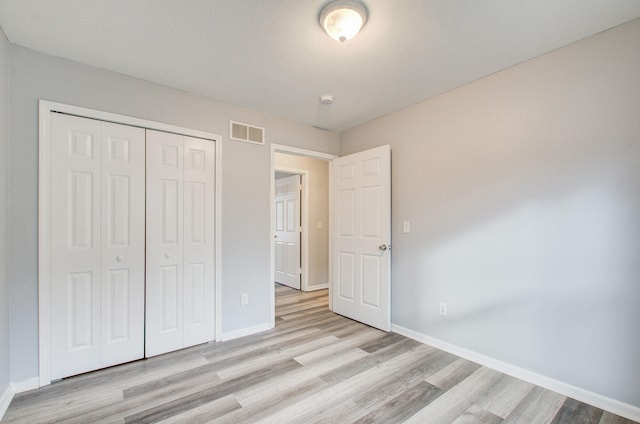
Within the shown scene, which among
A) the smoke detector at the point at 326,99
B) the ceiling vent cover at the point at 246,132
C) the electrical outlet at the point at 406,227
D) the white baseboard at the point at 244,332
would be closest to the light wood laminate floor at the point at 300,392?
the white baseboard at the point at 244,332

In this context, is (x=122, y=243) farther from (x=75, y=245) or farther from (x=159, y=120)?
(x=159, y=120)

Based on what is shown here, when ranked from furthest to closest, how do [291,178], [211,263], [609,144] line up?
1. [291,178]
2. [211,263]
3. [609,144]

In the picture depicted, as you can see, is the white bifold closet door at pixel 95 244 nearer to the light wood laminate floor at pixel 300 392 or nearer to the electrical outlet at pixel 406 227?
the light wood laminate floor at pixel 300 392

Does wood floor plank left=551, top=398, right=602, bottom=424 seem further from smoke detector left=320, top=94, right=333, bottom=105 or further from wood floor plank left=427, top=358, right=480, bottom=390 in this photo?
smoke detector left=320, top=94, right=333, bottom=105

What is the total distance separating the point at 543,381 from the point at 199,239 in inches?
120

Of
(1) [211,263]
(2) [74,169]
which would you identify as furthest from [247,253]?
(2) [74,169]

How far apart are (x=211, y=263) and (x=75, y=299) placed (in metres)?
1.04

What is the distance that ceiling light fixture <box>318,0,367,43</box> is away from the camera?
5.31 feet

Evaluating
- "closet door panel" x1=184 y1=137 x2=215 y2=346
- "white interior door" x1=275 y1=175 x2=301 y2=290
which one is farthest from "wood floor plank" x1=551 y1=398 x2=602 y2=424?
"white interior door" x1=275 y1=175 x2=301 y2=290

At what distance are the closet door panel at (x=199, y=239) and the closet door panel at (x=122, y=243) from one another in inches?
14.4

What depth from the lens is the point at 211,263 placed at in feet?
9.36

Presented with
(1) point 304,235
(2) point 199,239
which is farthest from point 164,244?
(1) point 304,235

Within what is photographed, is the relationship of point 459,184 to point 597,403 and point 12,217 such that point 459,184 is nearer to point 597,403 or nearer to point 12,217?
point 597,403

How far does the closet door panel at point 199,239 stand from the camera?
272 centimetres
